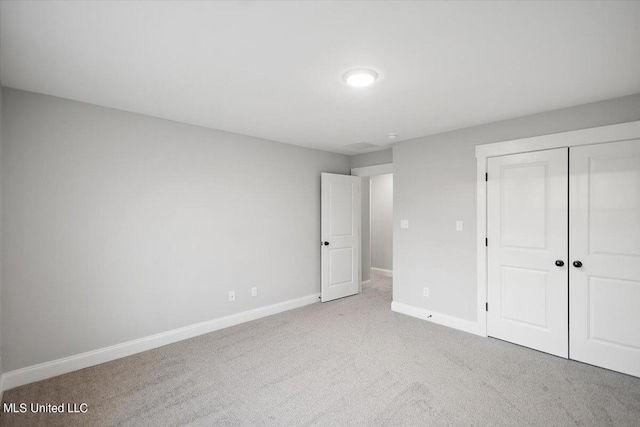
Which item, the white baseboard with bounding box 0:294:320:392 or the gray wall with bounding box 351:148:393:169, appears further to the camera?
the gray wall with bounding box 351:148:393:169

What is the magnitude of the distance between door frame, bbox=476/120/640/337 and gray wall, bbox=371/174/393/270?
10.9 feet

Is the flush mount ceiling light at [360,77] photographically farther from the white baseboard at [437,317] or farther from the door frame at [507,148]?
the white baseboard at [437,317]

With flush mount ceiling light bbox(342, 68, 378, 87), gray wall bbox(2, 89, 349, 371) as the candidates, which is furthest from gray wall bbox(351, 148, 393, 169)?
flush mount ceiling light bbox(342, 68, 378, 87)

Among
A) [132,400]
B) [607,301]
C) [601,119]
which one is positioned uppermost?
[601,119]

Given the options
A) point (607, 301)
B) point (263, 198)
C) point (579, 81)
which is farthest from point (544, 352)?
point (263, 198)

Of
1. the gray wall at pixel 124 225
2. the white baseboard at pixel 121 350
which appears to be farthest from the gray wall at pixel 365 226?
the white baseboard at pixel 121 350

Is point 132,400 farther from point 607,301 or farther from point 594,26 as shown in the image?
point 607,301

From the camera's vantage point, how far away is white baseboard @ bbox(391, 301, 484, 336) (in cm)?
356

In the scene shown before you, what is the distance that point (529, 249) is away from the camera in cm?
315

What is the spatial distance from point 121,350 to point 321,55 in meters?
3.17

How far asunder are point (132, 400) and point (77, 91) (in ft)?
8.14

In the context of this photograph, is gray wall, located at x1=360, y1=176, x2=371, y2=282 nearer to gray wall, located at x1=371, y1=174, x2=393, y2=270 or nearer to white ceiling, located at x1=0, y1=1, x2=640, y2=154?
gray wall, located at x1=371, y1=174, x2=393, y2=270

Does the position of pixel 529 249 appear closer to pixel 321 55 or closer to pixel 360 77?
pixel 360 77

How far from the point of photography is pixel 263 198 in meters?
4.12
